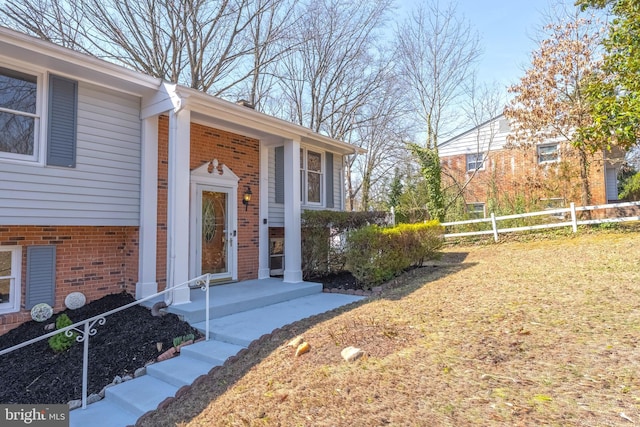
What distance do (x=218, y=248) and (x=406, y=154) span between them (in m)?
15.5

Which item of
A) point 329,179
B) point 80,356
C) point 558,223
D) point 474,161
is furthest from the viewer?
point 474,161

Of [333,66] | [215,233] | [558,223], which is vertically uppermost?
[333,66]

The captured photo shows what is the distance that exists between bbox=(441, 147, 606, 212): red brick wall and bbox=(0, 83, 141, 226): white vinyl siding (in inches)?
486

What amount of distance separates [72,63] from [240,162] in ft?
11.3

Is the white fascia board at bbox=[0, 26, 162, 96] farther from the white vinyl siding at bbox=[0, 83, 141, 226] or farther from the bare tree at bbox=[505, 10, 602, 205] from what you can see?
the bare tree at bbox=[505, 10, 602, 205]

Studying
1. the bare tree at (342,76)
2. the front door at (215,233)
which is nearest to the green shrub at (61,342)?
the front door at (215,233)

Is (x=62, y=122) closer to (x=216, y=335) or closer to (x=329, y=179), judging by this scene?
(x=216, y=335)

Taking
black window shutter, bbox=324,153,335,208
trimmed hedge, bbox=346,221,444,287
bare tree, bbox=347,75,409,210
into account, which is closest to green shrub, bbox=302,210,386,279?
trimmed hedge, bbox=346,221,444,287

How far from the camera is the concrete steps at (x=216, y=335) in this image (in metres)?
3.43

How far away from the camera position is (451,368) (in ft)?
10.0

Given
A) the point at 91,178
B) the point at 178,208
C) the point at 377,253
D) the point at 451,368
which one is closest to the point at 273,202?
the point at 377,253

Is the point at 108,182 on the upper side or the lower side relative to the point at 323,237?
upper

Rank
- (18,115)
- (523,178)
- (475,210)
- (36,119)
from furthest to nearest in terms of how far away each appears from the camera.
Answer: (475,210), (523,178), (36,119), (18,115)

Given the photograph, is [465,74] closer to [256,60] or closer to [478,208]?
[478,208]
